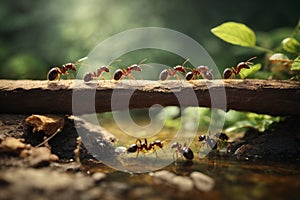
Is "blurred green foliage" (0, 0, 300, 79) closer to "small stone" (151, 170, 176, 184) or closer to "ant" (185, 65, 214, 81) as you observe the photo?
"ant" (185, 65, 214, 81)

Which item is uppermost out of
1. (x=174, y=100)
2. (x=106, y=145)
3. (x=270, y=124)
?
(x=174, y=100)

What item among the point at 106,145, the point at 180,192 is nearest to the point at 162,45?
the point at 106,145

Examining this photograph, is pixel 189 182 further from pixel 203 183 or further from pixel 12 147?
pixel 12 147

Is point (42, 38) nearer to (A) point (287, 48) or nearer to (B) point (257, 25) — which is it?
(B) point (257, 25)

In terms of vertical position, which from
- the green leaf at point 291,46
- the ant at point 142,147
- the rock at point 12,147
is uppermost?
the green leaf at point 291,46

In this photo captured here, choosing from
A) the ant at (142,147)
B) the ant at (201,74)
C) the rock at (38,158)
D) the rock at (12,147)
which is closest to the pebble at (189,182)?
the rock at (38,158)

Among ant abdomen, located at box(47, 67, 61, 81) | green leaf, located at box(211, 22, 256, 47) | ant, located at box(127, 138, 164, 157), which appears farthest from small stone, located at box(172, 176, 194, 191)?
green leaf, located at box(211, 22, 256, 47)

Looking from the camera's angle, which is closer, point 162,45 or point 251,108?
point 251,108

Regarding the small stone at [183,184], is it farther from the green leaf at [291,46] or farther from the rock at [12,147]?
the green leaf at [291,46]
